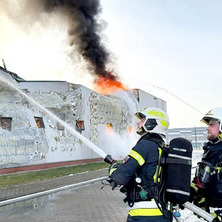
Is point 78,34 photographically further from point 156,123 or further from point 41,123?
point 156,123

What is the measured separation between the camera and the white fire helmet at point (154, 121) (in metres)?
3.37

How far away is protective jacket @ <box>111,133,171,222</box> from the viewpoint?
3.10m

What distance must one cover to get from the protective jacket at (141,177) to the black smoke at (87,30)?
2995 cm

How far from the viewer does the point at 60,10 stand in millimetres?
31578

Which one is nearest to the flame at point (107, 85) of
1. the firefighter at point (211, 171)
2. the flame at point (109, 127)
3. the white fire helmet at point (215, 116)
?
the flame at point (109, 127)

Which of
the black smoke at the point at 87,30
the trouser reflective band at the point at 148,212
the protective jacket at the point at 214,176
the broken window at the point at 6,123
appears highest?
the black smoke at the point at 87,30

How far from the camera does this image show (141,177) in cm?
318

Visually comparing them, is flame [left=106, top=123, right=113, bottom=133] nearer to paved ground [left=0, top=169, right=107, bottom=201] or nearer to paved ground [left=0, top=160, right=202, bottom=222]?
paved ground [left=0, top=169, right=107, bottom=201]

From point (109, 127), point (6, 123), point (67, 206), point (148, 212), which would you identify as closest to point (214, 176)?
point (148, 212)

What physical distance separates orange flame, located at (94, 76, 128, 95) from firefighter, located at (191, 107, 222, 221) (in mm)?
29643

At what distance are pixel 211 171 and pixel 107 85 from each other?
101 feet

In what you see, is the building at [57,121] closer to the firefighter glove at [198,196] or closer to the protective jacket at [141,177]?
the firefighter glove at [198,196]

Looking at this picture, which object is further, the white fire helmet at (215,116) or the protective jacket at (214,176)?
the white fire helmet at (215,116)

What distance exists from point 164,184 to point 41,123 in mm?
18612
